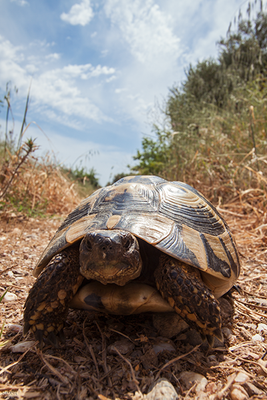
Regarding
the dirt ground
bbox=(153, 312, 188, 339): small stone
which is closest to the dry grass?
the dirt ground

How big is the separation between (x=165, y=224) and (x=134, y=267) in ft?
1.11

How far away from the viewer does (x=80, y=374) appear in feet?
3.92

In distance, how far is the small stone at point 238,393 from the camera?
1.09 meters

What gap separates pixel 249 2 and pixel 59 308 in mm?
5453

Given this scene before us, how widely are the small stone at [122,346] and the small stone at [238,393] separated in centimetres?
51

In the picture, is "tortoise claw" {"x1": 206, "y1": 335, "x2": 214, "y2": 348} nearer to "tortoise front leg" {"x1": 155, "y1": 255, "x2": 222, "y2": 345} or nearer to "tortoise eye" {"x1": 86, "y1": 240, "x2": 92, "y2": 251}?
"tortoise front leg" {"x1": 155, "y1": 255, "x2": 222, "y2": 345}

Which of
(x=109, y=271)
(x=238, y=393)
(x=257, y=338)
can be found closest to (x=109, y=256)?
(x=109, y=271)

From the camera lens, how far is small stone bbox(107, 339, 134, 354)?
1353 mm

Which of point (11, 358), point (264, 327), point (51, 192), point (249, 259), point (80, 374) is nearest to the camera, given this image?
point (80, 374)

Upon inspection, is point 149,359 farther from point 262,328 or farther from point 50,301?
point 262,328

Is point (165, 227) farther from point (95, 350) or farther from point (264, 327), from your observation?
point (264, 327)

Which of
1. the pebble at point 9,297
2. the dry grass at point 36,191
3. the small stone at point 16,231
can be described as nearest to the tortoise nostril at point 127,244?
the pebble at point 9,297

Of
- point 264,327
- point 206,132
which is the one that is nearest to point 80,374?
point 264,327

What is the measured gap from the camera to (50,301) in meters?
1.37
